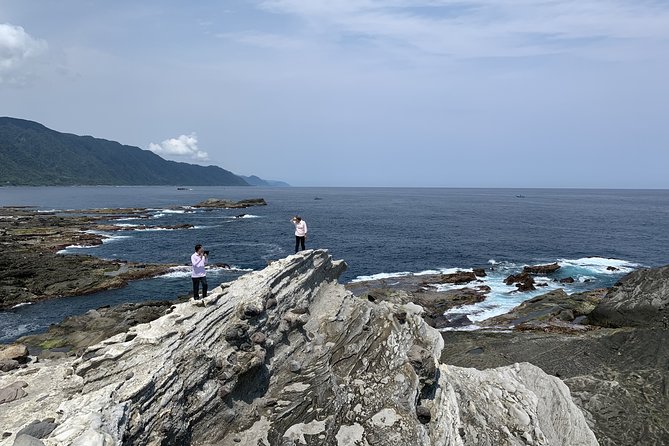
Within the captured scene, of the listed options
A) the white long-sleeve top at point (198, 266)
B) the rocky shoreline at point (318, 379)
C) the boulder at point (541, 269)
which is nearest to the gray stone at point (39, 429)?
the rocky shoreline at point (318, 379)

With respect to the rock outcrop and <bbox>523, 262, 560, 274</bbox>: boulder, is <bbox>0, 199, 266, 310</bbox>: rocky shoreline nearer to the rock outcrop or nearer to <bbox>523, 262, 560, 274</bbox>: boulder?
the rock outcrop

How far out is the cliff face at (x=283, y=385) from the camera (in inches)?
488

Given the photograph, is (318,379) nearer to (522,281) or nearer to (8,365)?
(8,365)

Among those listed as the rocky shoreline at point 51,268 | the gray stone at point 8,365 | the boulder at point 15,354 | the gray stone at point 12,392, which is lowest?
the rocky shoreline at point 51,268

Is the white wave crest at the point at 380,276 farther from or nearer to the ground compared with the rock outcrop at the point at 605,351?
nearer to the ground

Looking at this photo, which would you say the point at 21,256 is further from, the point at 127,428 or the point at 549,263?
the point at 549,263

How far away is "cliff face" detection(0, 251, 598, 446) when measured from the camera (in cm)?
1240

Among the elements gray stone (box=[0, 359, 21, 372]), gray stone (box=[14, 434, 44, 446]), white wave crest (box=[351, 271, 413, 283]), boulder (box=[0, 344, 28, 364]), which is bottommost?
white wave crest (box=[351, 271, 413, 283])

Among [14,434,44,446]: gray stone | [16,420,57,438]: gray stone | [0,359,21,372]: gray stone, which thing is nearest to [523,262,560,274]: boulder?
[0,359,21,372]: gray stone

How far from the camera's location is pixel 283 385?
1736 cm

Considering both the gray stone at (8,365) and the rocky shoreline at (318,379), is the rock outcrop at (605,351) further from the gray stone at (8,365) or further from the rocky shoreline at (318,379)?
the gray stone at (8,365)

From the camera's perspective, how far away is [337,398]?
16.6 metres

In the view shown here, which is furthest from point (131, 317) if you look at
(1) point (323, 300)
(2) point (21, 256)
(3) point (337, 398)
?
(2) point (21, 256)

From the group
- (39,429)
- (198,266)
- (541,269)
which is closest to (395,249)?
(541,269)
